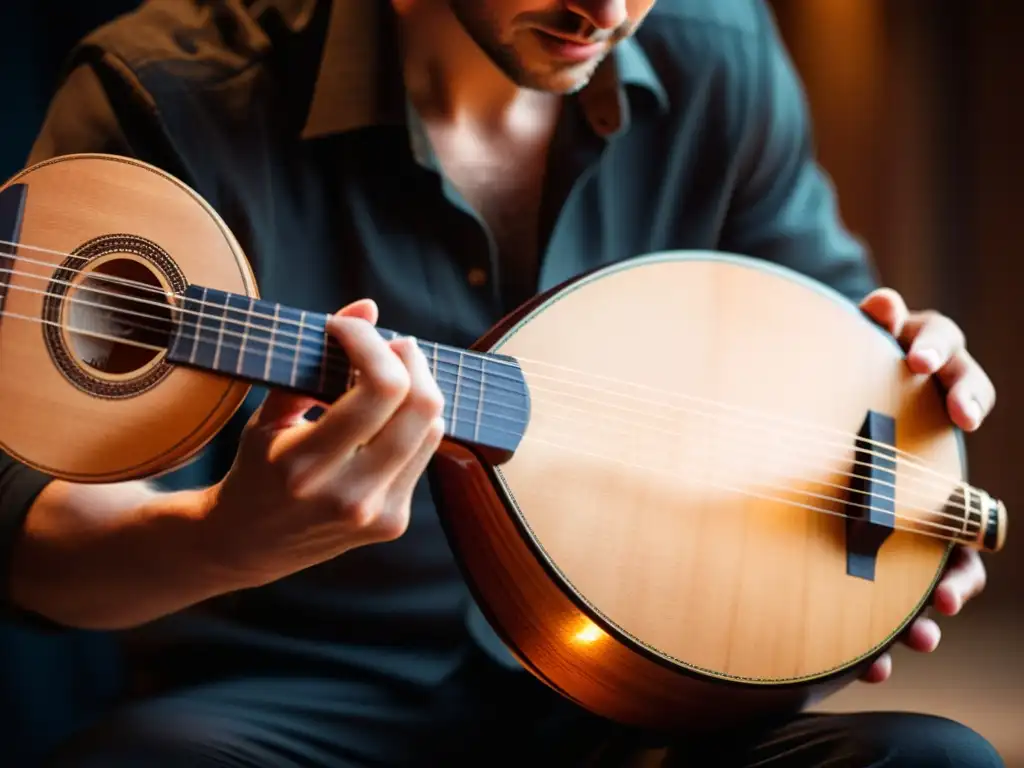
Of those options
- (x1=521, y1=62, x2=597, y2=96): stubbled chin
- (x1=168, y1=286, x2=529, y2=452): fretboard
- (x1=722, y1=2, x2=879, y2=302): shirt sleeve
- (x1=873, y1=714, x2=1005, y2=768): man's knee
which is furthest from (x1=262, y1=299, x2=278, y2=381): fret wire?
(x1=722, y1=2, x2=879, y2=302): shirt sleeve

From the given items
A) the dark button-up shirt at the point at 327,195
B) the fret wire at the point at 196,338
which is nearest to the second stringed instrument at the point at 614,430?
the fret wire at the point at 196,338

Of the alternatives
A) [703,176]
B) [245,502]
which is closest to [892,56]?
[703,176]

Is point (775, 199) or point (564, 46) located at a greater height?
point (564, 46)

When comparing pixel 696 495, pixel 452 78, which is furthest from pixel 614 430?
pixel 452 78

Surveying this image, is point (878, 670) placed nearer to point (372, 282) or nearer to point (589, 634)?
point (589, 634)

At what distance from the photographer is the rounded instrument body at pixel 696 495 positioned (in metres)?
0.70

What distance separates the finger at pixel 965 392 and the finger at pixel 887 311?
0.06 meters

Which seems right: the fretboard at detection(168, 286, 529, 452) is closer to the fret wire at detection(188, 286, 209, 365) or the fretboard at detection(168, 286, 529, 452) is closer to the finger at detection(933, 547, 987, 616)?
the fret wire at detection(188, 286, 209, 365)

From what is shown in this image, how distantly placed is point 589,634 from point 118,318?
0.38 meters

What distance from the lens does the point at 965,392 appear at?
0.87 metres

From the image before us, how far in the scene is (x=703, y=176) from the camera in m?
1.06

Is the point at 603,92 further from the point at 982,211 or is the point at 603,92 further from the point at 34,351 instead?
the point at 982,211

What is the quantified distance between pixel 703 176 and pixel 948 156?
51 cm

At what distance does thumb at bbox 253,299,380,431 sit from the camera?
2.05 feet
